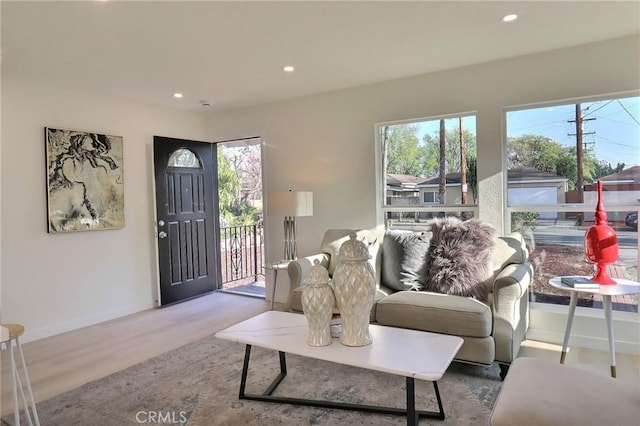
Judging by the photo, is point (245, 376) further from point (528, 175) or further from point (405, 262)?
point (528, 175)

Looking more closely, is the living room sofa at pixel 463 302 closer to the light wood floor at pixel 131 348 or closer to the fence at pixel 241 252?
the light wood floor at pixel 131 348

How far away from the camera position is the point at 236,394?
2420 mm

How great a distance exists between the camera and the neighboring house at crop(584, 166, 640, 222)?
2973 mm

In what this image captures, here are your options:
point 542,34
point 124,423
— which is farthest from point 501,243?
point 124,423

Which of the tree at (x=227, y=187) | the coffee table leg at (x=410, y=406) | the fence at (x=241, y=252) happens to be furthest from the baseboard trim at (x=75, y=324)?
the coffee table leg at (x=410, y=406)

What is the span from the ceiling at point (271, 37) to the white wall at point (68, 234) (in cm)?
32

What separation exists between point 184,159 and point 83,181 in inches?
49.2

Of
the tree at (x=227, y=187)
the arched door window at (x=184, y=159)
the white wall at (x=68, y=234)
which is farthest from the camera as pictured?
the tree at (x=227, y=187)

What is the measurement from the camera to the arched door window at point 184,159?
4.74 meters

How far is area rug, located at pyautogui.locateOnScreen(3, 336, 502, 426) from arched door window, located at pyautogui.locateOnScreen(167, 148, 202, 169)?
2.54 m

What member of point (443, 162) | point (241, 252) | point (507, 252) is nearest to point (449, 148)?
point (443, 162)

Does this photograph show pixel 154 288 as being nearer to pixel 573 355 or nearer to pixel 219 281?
pixel 219 281

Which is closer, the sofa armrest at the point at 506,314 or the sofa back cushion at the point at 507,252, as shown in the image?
the sofa armrest at the point at 506,314

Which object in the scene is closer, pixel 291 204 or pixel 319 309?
pixel 319 309
